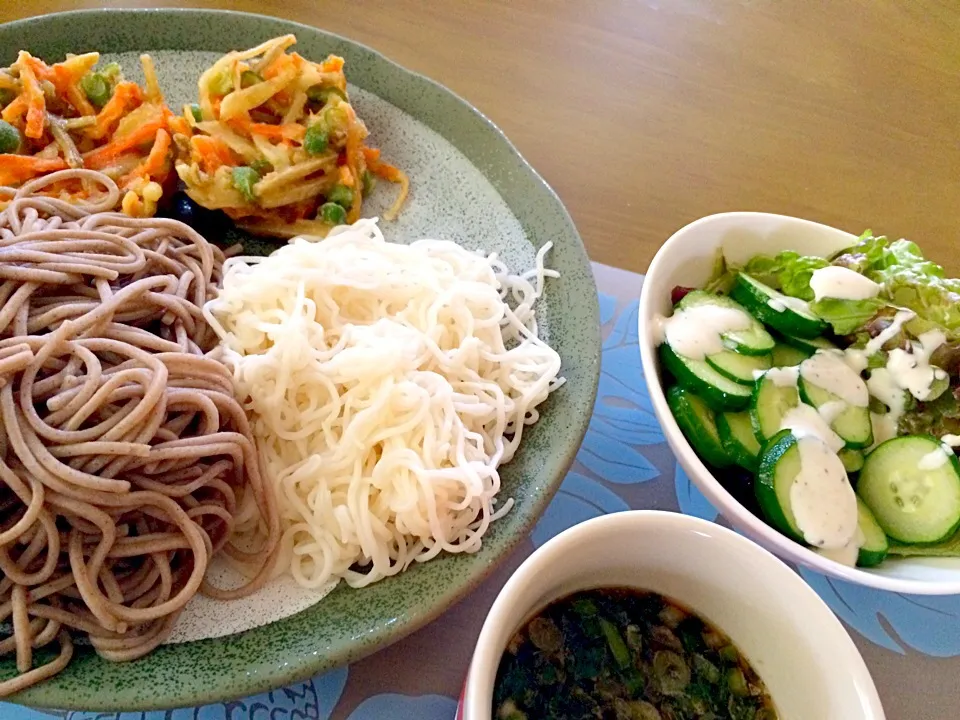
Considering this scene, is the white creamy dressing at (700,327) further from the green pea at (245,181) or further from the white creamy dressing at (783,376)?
the green pea at (245,181)

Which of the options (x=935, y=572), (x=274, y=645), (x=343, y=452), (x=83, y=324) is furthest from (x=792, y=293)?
(x=83, y=324)

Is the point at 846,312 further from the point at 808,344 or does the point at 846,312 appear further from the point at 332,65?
the point at 332,65

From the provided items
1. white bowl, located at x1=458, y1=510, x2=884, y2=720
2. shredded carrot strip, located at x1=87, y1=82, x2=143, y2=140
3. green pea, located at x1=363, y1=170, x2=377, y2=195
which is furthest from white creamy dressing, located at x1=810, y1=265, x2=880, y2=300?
shredded carrot strip, located at x1=87, y1=82, x2=143, y2=140

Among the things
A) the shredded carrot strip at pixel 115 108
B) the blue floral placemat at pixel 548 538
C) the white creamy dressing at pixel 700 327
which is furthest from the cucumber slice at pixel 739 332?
the shredded carrot strip at pixel 115 108

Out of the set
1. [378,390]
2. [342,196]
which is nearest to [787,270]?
[378,390]

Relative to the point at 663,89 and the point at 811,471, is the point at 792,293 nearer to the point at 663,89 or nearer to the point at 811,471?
the point at 811,471

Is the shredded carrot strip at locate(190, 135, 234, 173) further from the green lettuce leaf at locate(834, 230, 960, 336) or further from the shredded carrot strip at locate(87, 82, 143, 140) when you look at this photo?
the green lettuce leaf at locate(834, 230, 960, 336)
